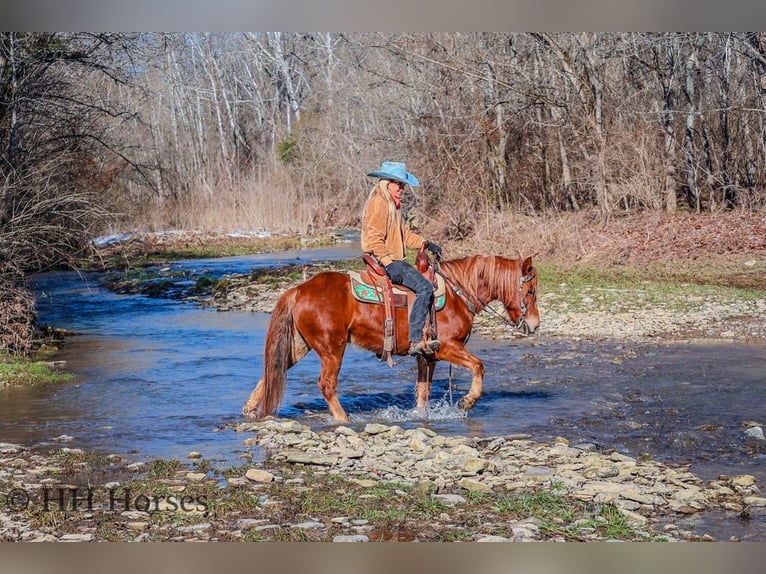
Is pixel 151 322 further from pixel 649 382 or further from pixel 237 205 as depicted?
pixel 237 205

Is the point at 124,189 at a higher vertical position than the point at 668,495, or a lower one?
higher

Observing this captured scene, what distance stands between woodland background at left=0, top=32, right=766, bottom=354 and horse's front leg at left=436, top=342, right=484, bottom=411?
6.96 meters

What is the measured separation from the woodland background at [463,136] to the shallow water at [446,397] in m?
3.54

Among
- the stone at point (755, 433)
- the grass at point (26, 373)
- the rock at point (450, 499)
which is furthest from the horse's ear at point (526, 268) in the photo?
the grass at point (26, 373)

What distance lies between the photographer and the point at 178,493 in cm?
656

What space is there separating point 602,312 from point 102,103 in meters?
8.78

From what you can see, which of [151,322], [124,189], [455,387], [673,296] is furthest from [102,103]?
[673,296]

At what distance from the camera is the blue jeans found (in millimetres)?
8945

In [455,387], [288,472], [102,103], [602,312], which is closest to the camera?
[288,472]

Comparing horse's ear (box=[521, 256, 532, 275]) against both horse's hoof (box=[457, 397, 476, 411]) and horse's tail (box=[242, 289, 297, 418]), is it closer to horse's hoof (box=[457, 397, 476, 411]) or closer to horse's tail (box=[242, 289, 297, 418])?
horse's hoof (box=[457, 397, 476, 411])

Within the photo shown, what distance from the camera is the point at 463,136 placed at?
23.0 meters

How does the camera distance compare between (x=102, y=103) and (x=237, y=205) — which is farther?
(x=237, y=205)

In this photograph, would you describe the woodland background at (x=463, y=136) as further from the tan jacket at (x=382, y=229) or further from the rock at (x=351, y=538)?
the rock at (x=351, y=538)

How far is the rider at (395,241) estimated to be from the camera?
28.8ft
